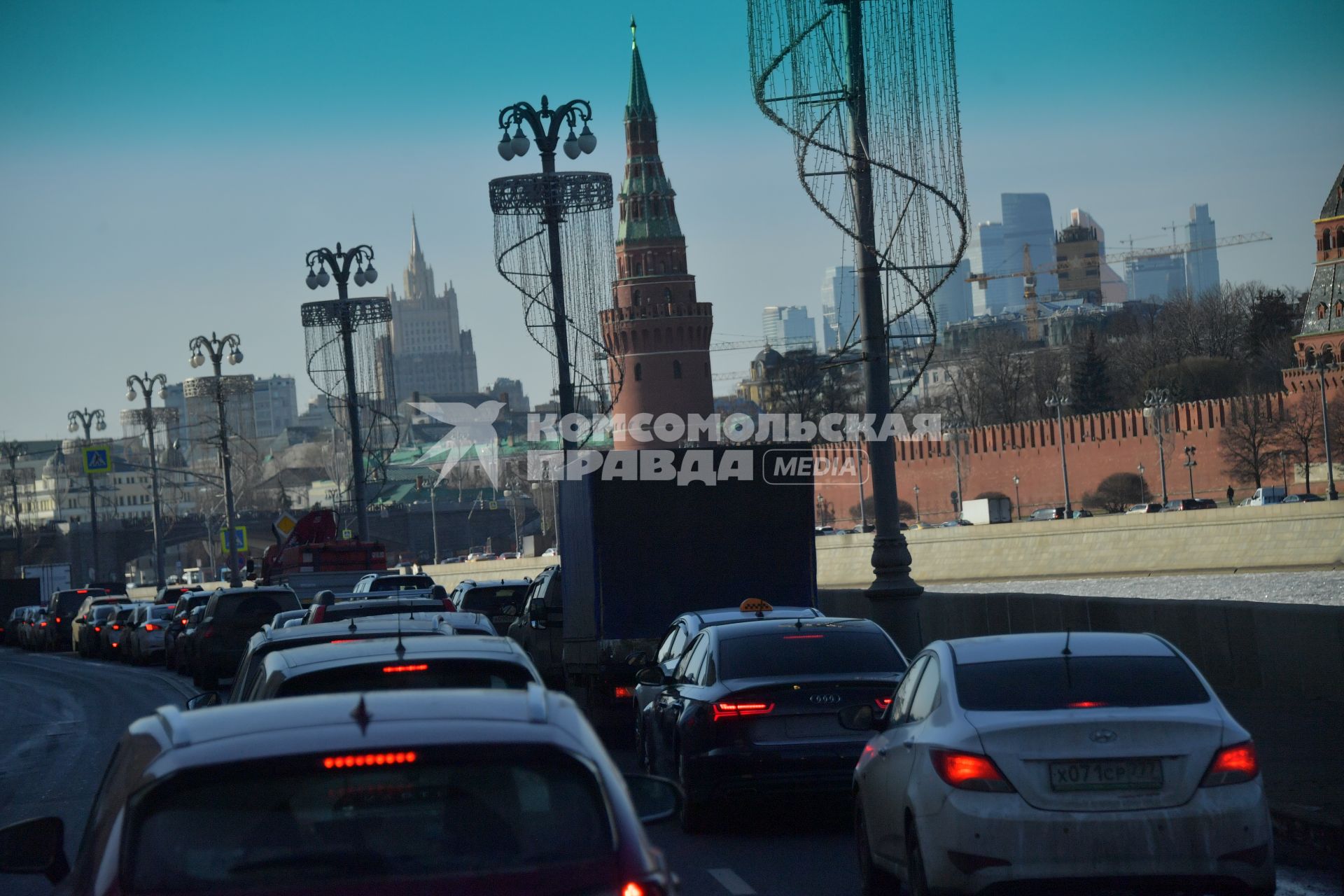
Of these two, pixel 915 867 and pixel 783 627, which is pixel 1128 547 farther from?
pixel 915 867

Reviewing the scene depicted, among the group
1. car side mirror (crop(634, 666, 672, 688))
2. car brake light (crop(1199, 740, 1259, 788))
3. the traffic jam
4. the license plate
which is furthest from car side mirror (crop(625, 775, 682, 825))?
car side mirror (crop(634, 666, 672, 688))

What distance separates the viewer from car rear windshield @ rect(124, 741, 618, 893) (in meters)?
3.88

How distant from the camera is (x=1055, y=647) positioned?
815 cm

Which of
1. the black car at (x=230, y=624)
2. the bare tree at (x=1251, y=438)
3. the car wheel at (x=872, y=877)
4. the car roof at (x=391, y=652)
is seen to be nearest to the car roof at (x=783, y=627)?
the car wheel at (x=872, y=877)

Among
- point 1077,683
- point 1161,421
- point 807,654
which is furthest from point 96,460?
point 1077,683

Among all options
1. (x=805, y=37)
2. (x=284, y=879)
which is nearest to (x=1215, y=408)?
(x=805, y=37)

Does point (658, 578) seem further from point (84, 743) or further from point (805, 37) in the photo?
point (84, 743)

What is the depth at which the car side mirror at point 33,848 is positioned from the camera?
4.84 m

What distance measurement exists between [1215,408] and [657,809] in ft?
327

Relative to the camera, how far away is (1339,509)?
48.1 m

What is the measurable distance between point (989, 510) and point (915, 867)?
89.5 metres

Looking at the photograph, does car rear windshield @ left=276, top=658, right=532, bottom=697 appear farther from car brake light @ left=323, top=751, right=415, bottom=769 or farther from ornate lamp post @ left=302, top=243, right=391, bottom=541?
ornate lamp post @ left=302, top=243, right=391, bottom=541

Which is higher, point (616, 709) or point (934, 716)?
point (934, 716)

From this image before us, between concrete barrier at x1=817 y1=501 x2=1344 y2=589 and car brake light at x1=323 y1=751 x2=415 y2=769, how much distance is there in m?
45.9
